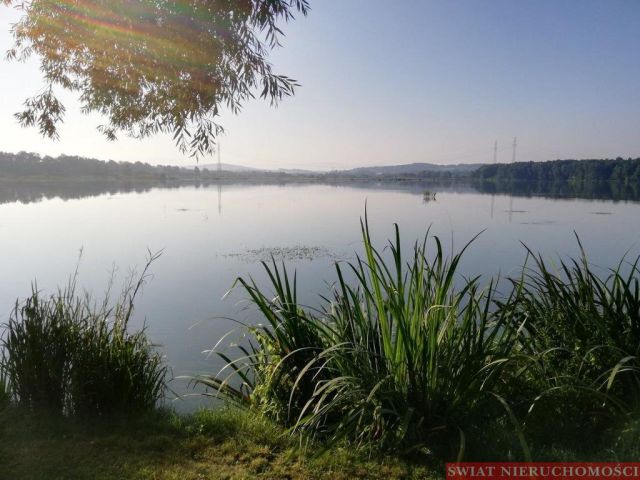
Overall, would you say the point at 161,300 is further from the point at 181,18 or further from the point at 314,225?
the point at 314,225

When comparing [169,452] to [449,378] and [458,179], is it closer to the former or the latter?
[449,378]

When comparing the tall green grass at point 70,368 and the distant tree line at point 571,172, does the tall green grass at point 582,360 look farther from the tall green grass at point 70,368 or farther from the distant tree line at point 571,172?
the distant tree line at point 571,172

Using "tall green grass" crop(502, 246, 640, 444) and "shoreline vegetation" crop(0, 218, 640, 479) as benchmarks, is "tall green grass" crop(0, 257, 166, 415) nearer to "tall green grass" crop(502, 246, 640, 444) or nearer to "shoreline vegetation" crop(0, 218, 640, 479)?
"shoreline vegetation" crop(0, 218, 640, 479)

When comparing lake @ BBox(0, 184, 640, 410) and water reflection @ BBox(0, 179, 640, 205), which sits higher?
water reflection @ BBox(0, 179, 640, 205)

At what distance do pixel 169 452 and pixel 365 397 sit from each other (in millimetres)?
1134

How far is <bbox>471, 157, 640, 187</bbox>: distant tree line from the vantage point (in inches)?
3322

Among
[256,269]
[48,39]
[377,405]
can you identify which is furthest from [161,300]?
[377,405]

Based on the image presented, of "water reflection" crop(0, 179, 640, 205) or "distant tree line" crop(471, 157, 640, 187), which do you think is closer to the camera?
"water reflection" crop(0, 179, 640, 205)

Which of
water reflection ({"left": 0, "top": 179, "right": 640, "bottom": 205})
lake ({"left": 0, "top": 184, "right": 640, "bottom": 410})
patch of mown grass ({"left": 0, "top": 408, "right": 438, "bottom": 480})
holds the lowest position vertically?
lake ({"left": 0, "top": 184, "right": 640, "bottom": 410})

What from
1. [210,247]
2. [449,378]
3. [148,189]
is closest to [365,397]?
[449,378]

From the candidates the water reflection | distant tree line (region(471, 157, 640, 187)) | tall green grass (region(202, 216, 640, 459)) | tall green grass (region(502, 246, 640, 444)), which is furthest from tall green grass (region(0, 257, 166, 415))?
distant tree line (region(471, 157, 640, 187))

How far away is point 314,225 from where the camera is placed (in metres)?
23.3

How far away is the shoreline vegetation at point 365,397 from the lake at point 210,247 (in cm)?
106

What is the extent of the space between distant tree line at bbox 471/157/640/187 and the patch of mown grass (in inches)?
3756
